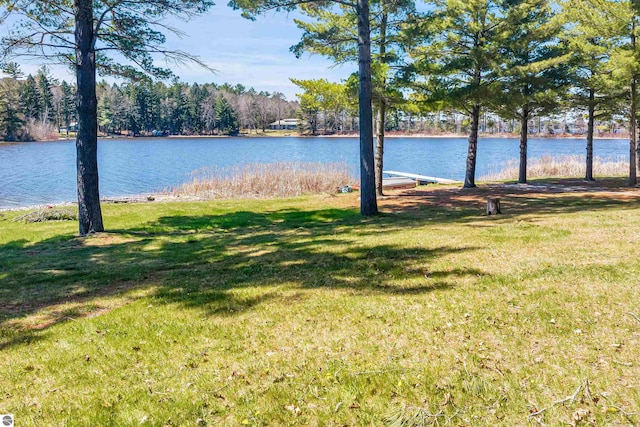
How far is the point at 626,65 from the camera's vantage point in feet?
51.5

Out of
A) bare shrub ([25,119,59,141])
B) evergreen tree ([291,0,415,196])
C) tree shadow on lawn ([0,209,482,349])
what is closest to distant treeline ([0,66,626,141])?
bare shrub ([25,119,59,141])

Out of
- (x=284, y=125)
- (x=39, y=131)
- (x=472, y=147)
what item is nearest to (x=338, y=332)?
(x=472, y=147)

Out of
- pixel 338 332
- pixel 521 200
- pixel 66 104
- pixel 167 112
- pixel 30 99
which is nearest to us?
pixel 338 332

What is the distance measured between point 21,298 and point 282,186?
18372mm

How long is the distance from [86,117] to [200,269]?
624 centimetres

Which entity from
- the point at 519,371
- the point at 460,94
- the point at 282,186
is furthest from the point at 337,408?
the point at 282,186

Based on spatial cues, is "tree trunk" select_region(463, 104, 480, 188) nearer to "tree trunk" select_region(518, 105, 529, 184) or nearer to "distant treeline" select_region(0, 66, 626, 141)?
"tree trunk" select_region(518, 105, 529, 184)

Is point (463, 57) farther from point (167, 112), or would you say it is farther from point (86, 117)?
point (167, 112)

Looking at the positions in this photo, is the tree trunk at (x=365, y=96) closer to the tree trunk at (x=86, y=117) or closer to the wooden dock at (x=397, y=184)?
the tree trunk at (x=86, y=117)

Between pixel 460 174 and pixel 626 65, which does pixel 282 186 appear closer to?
pixel 626 65

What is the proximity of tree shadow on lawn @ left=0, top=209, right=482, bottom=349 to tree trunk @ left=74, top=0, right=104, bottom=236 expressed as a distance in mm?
741

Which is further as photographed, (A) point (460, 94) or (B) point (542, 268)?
(A) point (460, 94)

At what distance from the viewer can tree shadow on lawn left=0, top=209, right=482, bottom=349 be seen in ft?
19.1

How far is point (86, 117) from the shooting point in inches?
443
